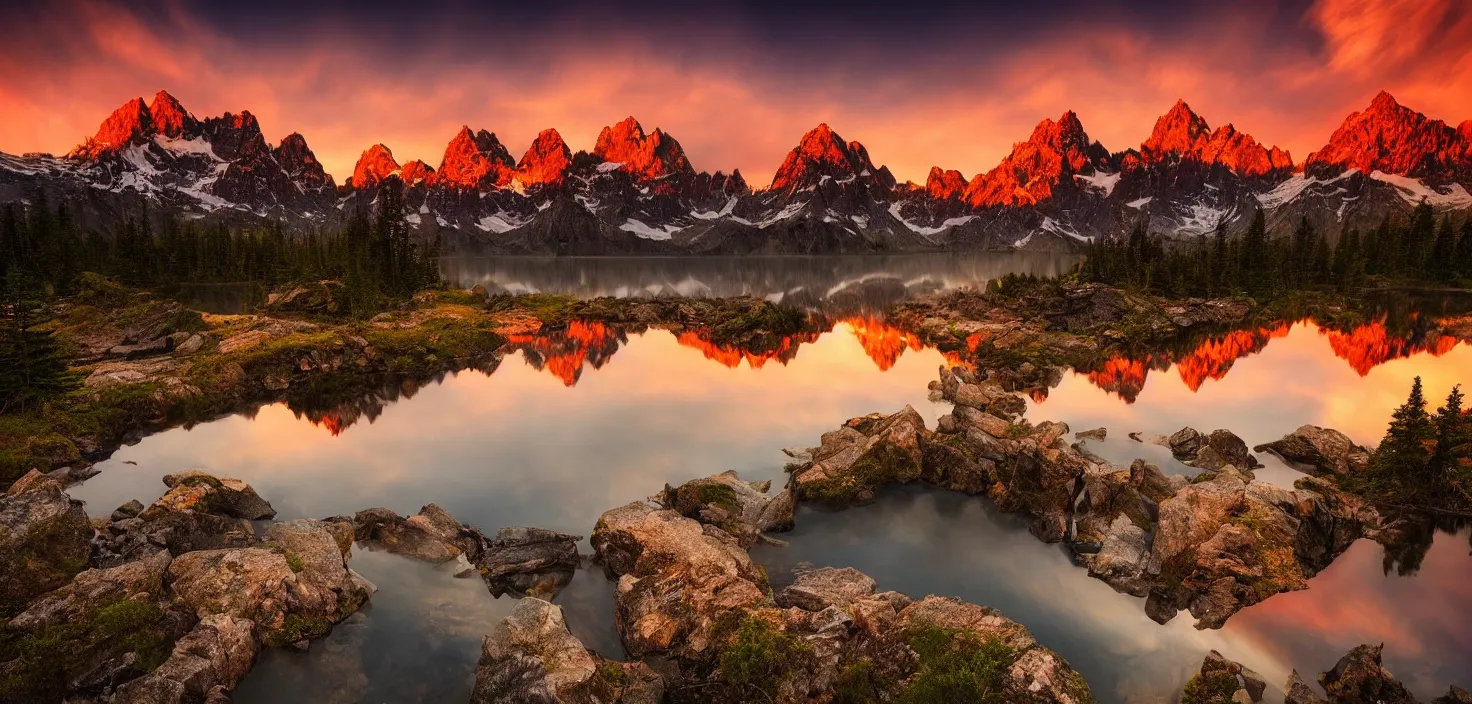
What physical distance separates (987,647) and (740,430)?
21.2 m

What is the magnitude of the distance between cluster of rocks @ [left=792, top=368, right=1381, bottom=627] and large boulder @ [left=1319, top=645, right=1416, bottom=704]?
2.93 meters

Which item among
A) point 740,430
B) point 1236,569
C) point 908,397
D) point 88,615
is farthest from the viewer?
point 908,397

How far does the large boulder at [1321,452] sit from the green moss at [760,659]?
79.2 feet

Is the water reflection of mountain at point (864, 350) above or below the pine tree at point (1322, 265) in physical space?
below

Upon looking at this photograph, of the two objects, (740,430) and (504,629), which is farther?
(740,430)

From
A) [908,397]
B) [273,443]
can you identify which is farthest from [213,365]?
[908,397]

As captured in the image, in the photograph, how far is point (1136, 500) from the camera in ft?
69.1

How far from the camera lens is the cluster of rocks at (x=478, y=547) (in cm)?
1808

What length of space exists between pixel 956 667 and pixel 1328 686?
7927mm

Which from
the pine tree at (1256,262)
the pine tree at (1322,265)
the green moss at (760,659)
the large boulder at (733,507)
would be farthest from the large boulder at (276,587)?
the pine tree at (1322,265)

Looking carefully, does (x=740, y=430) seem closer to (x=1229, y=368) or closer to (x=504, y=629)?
(x=504, y=629)

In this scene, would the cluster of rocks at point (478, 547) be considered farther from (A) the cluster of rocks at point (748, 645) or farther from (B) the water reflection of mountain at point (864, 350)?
(B) the water reflection of mountain at point (864, 350)

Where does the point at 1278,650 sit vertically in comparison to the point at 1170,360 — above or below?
below

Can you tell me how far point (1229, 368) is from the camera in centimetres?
4709
